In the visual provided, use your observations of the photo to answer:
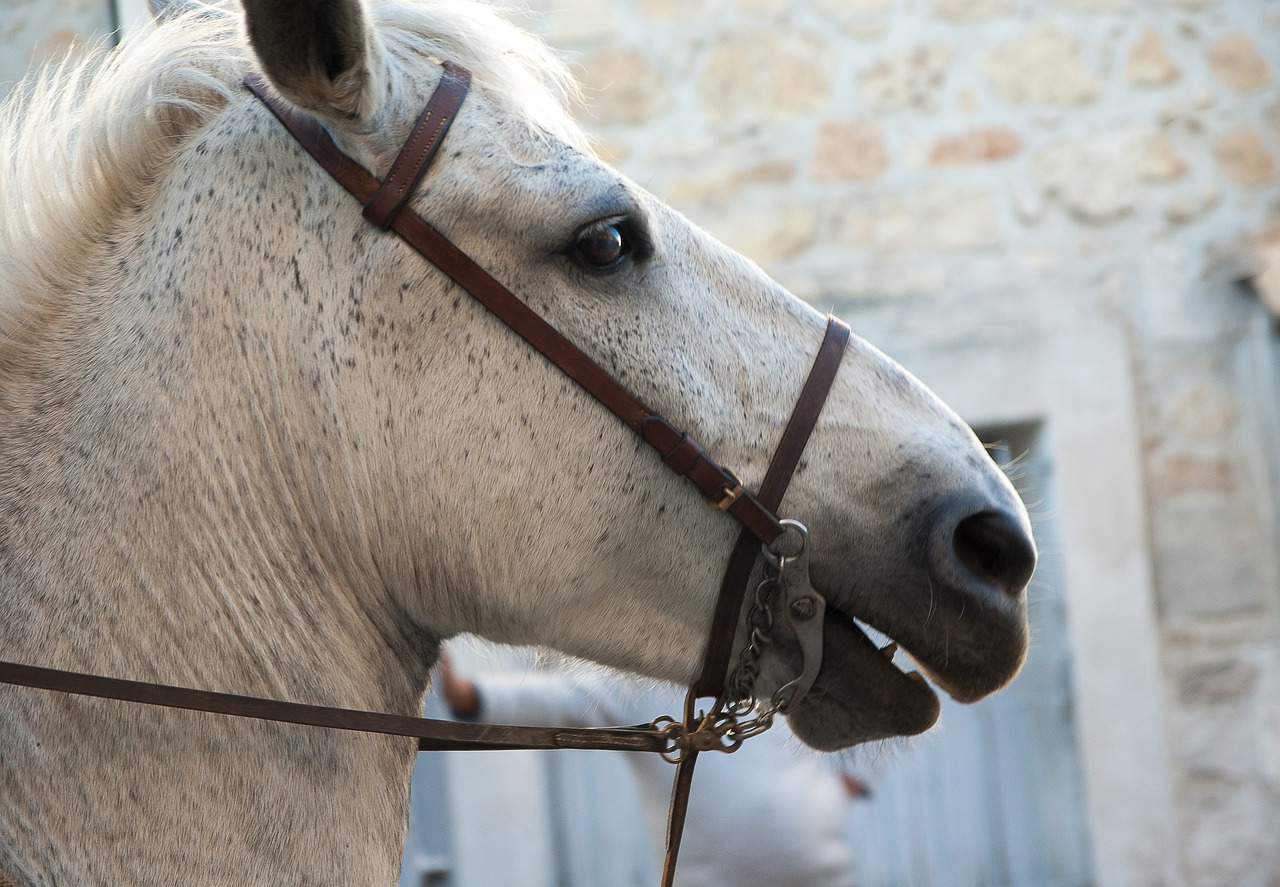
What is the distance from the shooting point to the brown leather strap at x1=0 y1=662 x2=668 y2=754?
114 centimetres

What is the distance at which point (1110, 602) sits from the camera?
417 cm

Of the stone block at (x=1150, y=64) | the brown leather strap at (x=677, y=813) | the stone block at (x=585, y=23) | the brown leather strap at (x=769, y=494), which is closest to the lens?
the brown leather strap at (x=769, y=494)

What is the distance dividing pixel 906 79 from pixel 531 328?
10.7 feet

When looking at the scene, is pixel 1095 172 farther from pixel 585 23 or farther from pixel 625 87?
pixel 585 23

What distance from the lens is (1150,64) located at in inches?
165

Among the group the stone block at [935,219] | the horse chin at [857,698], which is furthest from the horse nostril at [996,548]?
the stone block at [935,219]

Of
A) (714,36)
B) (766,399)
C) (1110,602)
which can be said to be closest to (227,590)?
(766,399)

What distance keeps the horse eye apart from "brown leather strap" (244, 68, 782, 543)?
0.32ft

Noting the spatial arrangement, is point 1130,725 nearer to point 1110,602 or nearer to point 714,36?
point 1110,602

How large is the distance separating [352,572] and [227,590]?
15 cm

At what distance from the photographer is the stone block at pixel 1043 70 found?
4.18 m

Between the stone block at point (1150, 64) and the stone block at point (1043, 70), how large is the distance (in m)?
0.14

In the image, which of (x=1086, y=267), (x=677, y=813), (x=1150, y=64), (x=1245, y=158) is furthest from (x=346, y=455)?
(x=1245, y=158)

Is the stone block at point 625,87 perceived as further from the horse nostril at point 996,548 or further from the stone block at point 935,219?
the horse nostril at point 996,548
